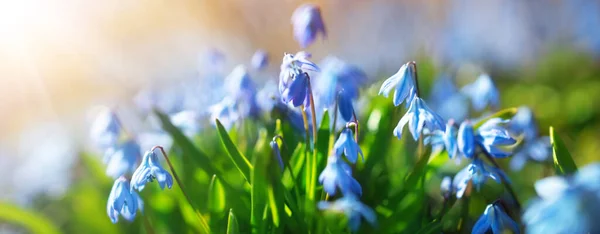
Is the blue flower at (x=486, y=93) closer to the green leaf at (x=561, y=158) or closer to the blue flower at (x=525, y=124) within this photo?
the blue flower at (x=525, y=124)

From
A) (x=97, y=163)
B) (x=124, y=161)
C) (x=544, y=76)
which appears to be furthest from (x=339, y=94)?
(x=544, y=76)

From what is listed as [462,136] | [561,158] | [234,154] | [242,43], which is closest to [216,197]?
[234,154]

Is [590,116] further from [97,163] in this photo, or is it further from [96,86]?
[96,86]

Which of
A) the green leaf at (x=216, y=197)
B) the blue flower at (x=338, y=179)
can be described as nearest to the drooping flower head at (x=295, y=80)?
the blue flower at (x=338, y=179)

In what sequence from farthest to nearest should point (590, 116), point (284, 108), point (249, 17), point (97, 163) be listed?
point (249, 17), point (590, 116), point (97, 163), point (284, 108)

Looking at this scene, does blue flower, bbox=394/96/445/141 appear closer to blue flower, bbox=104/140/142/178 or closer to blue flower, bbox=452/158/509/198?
blue flower, bbox=452/158/509/198

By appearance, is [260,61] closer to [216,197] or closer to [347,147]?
[216,197]

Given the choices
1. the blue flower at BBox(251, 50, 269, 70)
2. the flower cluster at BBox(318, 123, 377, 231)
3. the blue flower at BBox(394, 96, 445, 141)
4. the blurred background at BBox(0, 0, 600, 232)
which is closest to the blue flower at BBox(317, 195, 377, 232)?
the flower cluster at BBox(318, 123, 377, 231)
